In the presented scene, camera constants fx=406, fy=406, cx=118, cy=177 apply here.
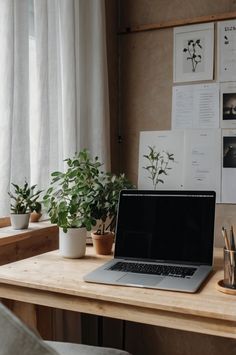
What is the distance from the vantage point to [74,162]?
1.61 meters

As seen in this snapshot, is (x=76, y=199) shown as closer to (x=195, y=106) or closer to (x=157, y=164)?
(x=157, y=164)

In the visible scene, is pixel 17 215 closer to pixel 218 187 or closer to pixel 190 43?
pixel 218 187

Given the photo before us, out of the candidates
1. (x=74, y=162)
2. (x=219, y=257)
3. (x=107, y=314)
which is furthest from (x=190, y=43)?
(x=107, y=314)

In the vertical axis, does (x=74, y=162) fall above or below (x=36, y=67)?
below

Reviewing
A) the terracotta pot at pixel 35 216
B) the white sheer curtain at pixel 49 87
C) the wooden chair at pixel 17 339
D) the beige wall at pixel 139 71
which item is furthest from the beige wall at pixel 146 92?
the wooden chair at pixel 17 339

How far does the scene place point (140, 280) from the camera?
1274 millimetres

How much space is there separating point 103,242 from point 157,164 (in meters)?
0.77

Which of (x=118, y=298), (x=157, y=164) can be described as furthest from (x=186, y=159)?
(x=118, y=298)

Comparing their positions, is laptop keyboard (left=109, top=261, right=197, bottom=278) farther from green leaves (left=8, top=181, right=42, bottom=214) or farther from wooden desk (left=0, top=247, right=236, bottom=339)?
green leaves (left=8, top=181, right=42, bottom=214)

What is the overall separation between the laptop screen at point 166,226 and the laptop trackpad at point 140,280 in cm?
19

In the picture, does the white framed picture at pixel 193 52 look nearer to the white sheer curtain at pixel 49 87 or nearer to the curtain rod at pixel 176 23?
the curtain rod at pixel 176 23

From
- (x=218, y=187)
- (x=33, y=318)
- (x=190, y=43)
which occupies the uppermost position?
(x=190, y=43)

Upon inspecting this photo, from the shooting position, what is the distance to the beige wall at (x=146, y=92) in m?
2.14

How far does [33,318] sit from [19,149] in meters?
0.67
